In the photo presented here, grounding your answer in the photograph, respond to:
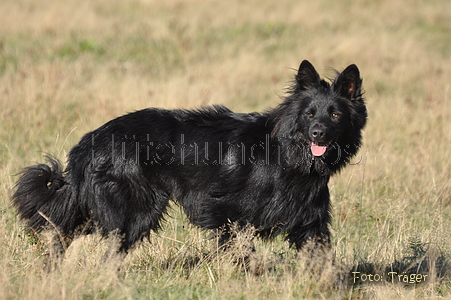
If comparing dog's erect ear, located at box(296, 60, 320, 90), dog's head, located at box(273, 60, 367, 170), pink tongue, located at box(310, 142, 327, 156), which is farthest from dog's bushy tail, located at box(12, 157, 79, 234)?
dog's erect ear, located at box(296, 60, 320, 90)

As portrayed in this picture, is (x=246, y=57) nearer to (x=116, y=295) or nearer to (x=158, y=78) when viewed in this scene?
(x=158, y=78)

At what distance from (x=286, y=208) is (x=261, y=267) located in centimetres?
59

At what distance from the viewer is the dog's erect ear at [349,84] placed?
4633 mm

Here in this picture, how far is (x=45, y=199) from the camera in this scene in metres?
4.61

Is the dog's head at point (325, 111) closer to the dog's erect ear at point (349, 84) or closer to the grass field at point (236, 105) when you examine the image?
the dog's erect ear at point (349, 84)

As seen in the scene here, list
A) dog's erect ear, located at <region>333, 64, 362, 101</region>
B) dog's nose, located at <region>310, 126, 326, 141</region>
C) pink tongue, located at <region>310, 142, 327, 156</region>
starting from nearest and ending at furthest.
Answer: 1. dog's nose, located at <region>310, 126, 326, 141</region>
2. pink tongue, located at <region>310, 142, 327, 156</region>
3. dog's erect ear, located at <region>333, 64, 362, 101</region>

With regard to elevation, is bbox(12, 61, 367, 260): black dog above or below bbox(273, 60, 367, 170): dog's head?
below

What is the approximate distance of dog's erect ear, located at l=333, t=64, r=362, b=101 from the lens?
15.2 feet

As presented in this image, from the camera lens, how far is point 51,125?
8.77 metres

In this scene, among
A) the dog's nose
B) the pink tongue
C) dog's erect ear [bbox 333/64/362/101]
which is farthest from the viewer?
dog's erect ear [bbox 333/64/362/101]

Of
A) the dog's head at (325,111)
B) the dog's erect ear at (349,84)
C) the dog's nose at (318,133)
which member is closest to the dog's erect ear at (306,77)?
the dog's head at (325,111)

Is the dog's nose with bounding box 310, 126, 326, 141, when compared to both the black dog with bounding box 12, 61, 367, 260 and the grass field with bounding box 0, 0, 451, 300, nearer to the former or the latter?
the black dog with bounding box 12, 61, 367, 260

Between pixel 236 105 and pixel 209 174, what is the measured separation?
617 centimetres

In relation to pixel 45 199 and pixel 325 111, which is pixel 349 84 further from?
pixel 45 199
